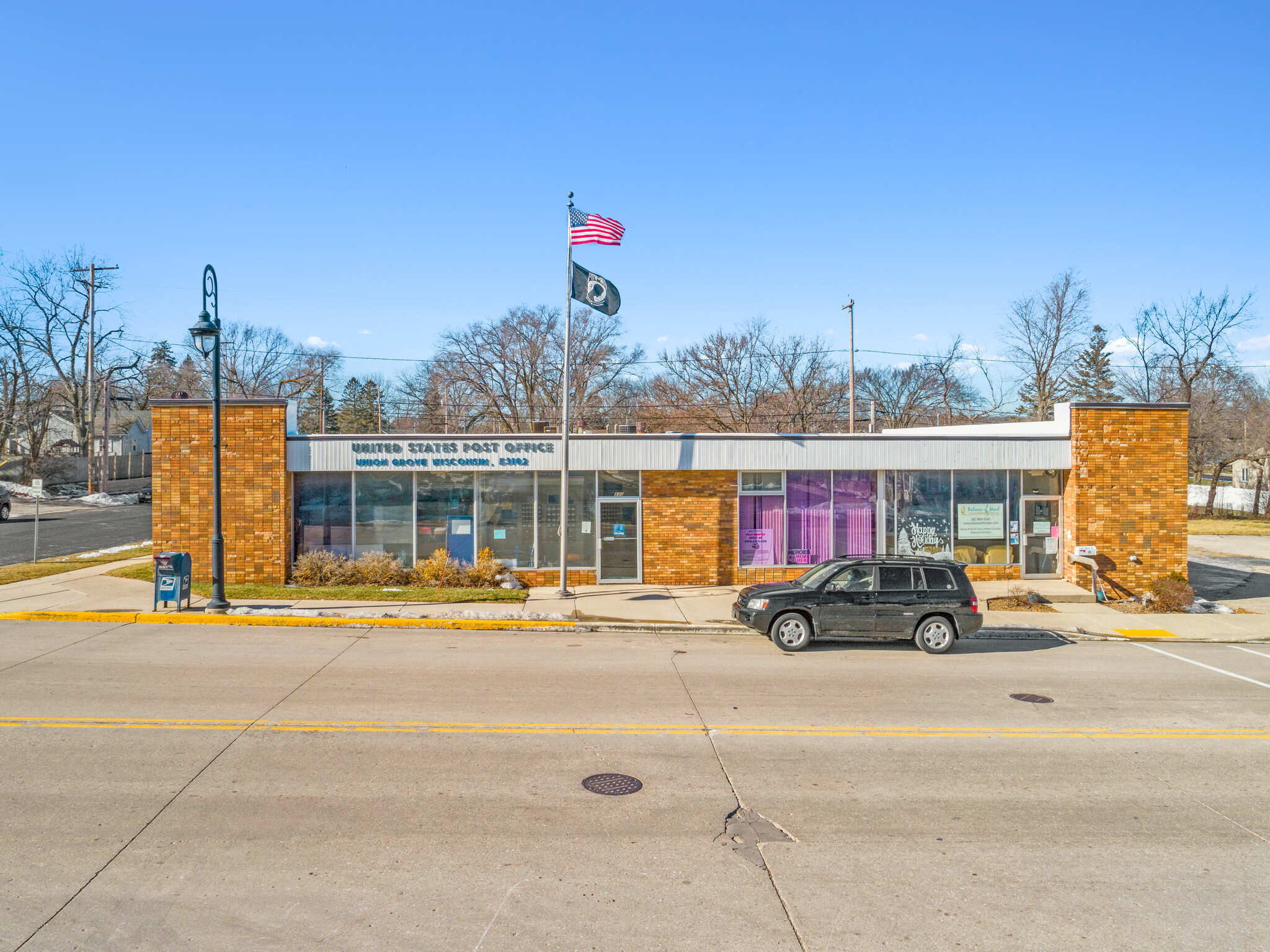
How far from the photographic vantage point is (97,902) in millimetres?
5070

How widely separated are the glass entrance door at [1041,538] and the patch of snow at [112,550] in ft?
82.8

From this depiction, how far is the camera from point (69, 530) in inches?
1277

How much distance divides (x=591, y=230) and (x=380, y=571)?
9.39 m

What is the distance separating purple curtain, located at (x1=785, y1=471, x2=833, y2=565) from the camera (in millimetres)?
20391

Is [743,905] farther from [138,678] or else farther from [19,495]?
[19,495]

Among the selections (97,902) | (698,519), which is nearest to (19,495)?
(698,519)

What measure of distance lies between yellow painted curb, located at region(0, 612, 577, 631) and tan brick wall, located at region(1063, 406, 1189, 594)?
1345 cm

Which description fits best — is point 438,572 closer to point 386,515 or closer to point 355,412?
point 386,515

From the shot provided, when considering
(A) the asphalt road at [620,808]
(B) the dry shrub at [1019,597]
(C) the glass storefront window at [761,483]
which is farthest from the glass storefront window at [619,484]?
(B) the dry shrub at [1019,597]

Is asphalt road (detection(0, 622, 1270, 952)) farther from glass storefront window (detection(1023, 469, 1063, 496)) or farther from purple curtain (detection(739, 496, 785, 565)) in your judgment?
glass storefront window (detection(1023, 469, 1063, 496))

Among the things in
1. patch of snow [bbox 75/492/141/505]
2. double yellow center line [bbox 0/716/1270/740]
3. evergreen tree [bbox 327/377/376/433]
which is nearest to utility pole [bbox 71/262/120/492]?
patch of snow [bbox 75/492/141/505]

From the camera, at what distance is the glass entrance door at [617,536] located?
19.9 metres

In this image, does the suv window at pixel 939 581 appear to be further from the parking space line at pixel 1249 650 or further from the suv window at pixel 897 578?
the parking space line at pixel 1249 650

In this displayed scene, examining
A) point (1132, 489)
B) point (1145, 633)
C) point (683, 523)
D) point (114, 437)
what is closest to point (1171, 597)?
point (1145, 633)
